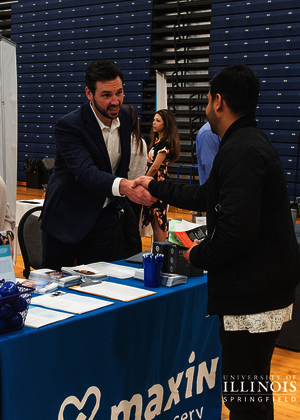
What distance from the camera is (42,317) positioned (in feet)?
4.06

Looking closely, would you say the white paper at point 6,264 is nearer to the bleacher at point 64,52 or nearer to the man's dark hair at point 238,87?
the man's dark hair at point 238,87

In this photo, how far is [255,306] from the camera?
3.88 feet

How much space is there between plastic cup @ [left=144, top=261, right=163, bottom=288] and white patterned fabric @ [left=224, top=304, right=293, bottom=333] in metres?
0.47

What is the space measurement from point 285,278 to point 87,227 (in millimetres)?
1051

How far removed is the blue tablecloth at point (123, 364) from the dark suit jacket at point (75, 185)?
1.46 ft

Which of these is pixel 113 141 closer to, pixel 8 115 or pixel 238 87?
pixel 238 87

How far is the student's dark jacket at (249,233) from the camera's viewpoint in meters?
1.12

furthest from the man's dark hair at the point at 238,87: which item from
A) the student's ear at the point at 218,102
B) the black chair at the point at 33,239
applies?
the black chair at the point at 33,239

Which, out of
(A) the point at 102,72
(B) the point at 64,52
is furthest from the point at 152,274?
(B) the point at 64,52

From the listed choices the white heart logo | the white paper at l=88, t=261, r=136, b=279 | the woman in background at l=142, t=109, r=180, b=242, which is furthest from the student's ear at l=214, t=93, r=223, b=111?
the woman in background at l=142, t=109, r=180, b=242

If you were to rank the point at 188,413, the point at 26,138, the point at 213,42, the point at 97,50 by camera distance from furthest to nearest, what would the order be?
the point at 26,138
the point at 97,50
the point at 213,42
the point at 188,413

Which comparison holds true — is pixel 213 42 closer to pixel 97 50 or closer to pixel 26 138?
pixel 97 50

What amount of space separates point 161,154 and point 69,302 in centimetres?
311

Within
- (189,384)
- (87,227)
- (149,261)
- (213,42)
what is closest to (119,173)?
(87,227)
